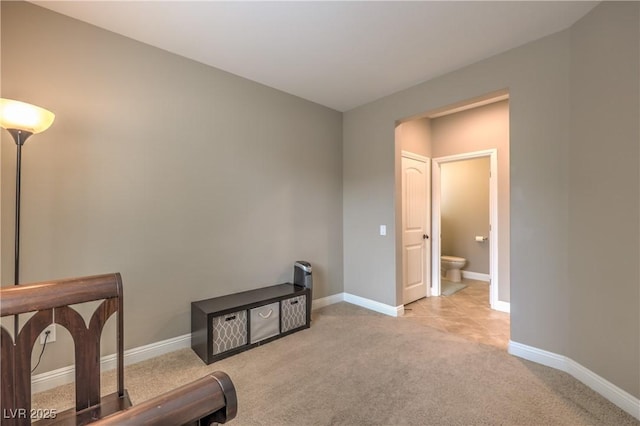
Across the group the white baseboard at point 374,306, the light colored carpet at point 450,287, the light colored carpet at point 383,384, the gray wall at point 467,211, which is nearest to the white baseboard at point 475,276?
the gray wall at point 467,211

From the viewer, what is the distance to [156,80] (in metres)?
2.42

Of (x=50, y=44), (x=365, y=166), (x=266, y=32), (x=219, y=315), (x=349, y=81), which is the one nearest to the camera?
(x=50, y=44)

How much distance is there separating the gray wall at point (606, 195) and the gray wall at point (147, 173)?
2565 millimetres

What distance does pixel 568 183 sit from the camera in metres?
2.13

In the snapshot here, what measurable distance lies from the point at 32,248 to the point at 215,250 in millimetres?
1259

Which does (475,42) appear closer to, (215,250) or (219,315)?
(215,250)

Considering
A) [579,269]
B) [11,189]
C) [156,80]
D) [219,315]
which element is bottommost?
[219,315]

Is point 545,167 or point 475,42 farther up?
point 475,42

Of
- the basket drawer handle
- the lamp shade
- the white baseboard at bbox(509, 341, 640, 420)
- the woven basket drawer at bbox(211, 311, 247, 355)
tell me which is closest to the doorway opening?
the white baseboard at bbox(509, 341, 640, 420)

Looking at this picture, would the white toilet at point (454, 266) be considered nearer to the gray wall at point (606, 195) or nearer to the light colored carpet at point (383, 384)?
the light colored carpet at point (383, 384)

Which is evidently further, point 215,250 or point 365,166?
point 365,166

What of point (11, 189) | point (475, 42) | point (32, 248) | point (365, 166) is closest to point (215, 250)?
point (32, 248)

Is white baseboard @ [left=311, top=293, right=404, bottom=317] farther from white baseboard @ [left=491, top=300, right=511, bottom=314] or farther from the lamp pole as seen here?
the lamp pole

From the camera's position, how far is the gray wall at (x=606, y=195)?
171 centimetres
